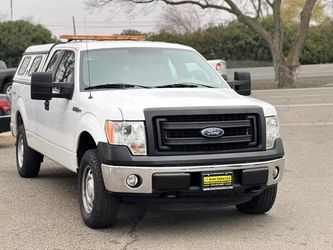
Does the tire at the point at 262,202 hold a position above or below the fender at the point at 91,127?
below

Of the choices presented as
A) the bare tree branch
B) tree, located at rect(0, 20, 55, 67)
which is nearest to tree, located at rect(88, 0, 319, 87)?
the bare tree branch

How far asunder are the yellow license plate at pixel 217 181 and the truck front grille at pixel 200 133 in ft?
0.74

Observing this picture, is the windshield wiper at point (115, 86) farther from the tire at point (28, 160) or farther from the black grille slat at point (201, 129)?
the tire at point (28, 160)

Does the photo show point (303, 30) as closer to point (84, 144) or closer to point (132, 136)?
point (84, 144)

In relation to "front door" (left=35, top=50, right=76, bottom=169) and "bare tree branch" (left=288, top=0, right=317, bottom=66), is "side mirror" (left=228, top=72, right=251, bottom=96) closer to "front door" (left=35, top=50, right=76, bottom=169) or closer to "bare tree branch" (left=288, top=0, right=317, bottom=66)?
"front door" (left=35, top=50, right=76, bottom=169)

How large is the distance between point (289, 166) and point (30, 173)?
3947 mm

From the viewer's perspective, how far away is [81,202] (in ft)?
19.5

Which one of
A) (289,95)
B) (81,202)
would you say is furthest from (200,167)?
(289,95)

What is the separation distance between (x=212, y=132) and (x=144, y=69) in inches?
63.4

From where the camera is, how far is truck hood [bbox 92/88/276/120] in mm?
5328

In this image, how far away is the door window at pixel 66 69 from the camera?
6805 mm

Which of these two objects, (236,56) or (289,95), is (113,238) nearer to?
(289,95)

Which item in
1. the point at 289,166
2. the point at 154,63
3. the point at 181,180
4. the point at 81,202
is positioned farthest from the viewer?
the point at 289,166

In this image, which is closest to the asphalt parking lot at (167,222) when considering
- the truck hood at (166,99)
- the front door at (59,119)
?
the front door at (59,119)
